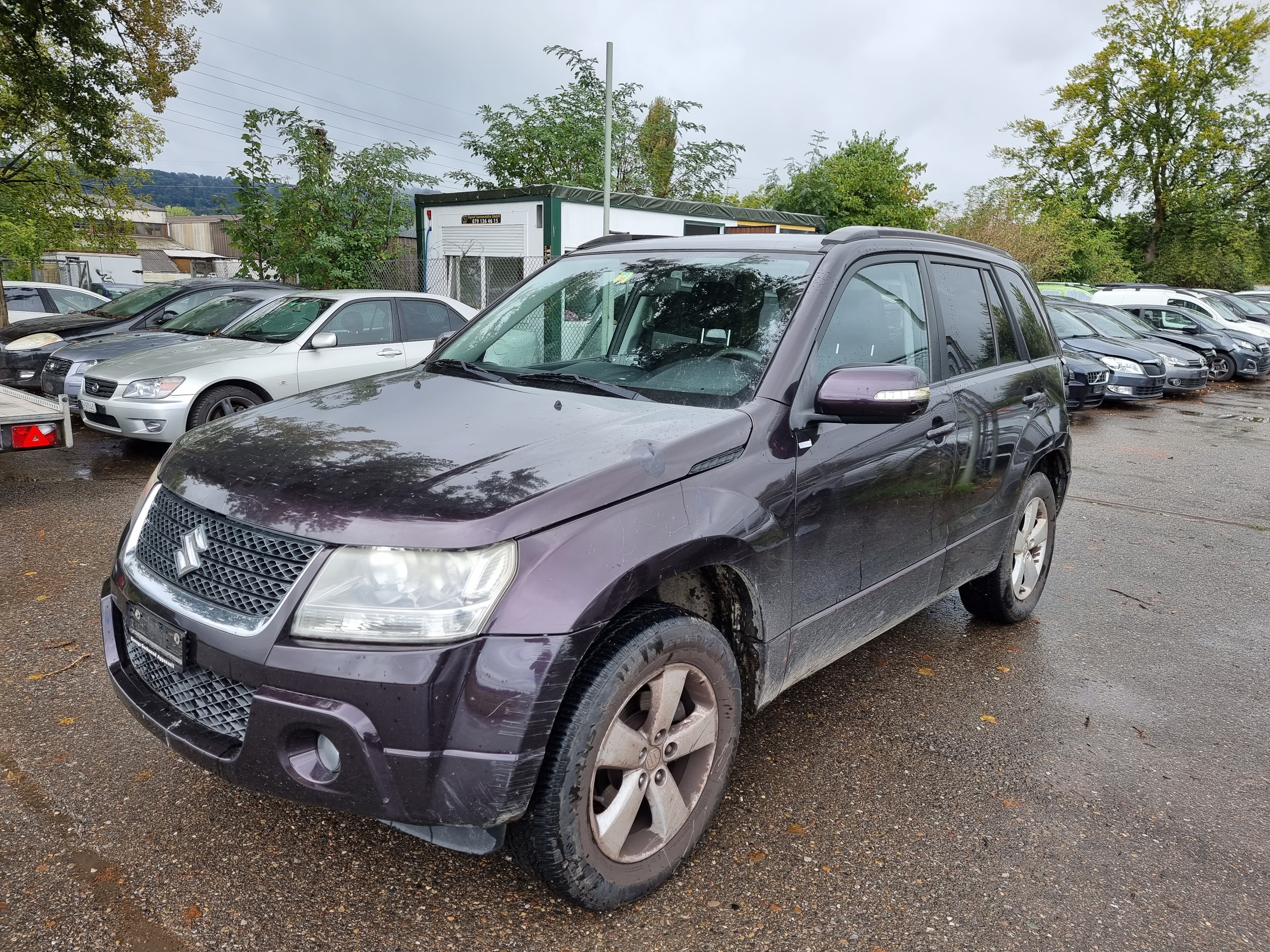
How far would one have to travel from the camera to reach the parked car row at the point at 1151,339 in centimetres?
1459

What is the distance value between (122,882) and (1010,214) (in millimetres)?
37792

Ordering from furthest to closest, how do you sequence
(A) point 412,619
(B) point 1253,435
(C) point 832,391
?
(B) point 1253,435 → (C) point 832,391 → (A) point 412,619

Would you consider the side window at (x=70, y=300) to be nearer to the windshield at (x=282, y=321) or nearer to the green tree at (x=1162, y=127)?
the windshield at (x=282, y=321)

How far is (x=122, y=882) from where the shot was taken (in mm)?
2496

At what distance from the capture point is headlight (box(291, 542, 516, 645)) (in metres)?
2.06

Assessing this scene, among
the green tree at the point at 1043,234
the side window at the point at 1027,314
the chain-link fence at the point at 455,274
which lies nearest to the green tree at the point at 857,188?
the green tree at the point at 1043,234

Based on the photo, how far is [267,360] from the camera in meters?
8.05

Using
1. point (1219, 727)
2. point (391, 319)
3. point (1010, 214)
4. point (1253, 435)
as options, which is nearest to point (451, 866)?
point (1219, 727)

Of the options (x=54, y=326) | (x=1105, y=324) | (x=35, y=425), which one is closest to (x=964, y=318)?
(x=35, y=425)

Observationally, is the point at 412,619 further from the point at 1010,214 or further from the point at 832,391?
the point at 1010,214

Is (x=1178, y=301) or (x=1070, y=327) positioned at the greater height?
(x=1178, y=301)

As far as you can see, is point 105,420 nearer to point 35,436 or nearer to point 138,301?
point 35,436

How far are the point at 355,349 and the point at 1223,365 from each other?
1934cm

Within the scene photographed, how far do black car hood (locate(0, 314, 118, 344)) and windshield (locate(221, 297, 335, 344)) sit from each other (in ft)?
12.1
